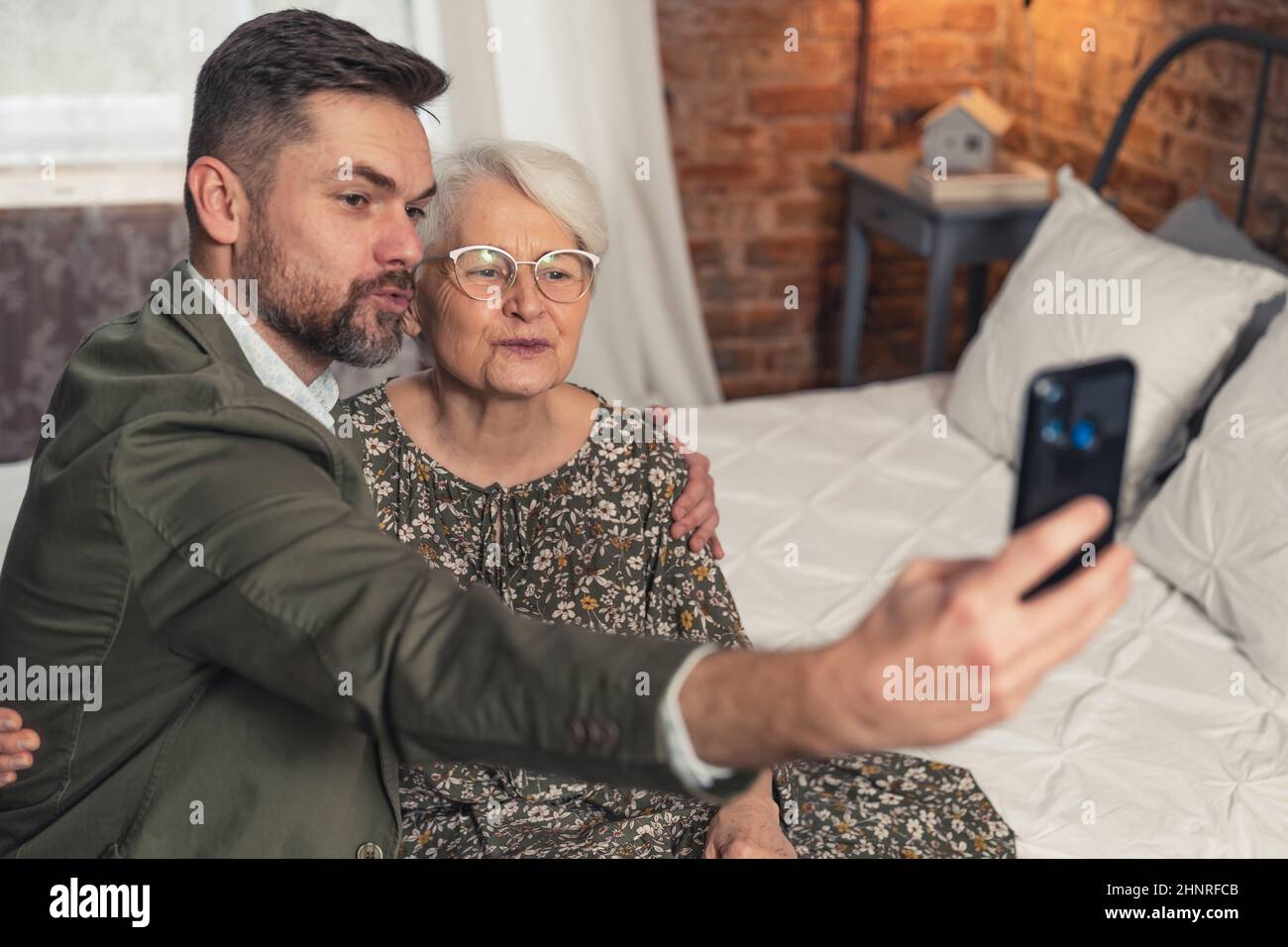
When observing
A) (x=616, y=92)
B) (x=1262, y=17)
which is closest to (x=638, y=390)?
(x=616, y=92)

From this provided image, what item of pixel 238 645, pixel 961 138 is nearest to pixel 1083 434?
pixel 238 645

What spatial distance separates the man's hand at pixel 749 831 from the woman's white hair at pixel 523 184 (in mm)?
617

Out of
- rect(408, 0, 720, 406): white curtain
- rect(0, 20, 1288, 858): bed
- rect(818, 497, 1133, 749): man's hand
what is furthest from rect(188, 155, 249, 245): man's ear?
rect(408, 0, 720, 406): white curtain

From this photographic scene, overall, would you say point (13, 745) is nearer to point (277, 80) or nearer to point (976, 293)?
point (277, 80)

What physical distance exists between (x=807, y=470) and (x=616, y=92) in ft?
4.36

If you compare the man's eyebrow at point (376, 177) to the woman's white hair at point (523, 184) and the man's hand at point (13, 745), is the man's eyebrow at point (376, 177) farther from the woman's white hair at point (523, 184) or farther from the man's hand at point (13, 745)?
the man's hand at point (13, 745)

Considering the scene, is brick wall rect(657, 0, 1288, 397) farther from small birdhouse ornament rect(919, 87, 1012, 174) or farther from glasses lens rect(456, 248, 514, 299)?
glasses lens rect(456, 248, 514, 299)

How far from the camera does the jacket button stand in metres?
0.68

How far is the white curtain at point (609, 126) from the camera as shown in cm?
301

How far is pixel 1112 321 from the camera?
2049 millimetres

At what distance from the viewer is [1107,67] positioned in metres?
3.00

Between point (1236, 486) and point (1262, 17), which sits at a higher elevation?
point (1262, 17)

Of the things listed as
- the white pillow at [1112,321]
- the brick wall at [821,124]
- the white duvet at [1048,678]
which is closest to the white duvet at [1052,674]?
the white duvet at [1048,678]
